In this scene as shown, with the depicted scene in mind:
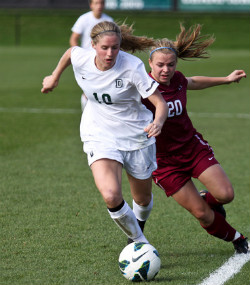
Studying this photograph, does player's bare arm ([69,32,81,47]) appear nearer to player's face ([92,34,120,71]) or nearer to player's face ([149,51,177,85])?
player's face ([149,51,177,85])

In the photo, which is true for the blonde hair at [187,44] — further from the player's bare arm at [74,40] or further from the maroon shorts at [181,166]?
the player's bare arm at [74,40]

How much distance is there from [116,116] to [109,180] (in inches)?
23.5

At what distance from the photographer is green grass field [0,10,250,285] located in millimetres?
5168

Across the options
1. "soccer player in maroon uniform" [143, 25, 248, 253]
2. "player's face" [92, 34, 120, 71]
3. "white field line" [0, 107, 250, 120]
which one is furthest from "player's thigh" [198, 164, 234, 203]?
"white field line" [0, 107, 250, 120]

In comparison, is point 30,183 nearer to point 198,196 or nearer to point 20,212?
point 20,212

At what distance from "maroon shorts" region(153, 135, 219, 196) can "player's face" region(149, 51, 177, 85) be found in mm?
637

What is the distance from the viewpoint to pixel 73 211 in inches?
273

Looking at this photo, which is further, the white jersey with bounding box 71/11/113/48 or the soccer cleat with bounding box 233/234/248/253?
the white jersey with bounding box 71/11/113/48

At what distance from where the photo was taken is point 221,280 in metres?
4.95

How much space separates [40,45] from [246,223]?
29721 millimetres

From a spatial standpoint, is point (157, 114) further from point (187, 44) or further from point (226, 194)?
point (187, 44)

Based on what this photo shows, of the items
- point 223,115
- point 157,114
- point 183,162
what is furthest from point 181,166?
point 223,115

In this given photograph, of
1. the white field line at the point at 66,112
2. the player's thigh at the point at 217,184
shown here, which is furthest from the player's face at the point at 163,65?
the white field line at the point at 66,112

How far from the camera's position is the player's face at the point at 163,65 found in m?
5.51
